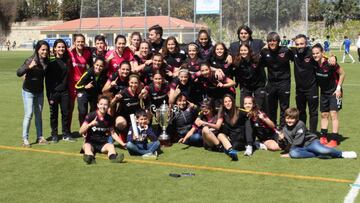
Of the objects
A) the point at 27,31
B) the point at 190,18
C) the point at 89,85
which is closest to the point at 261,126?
the point at 89,85

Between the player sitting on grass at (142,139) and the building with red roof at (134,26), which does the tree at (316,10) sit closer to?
the building with red roof at (134,26)

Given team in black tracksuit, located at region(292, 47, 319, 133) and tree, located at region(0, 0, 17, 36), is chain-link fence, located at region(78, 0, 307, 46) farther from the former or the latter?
tree, located at region(0, 0, 17, 36)

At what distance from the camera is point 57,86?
322 inches

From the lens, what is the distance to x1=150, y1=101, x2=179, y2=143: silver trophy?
25.5ft

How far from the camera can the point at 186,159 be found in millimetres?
6988

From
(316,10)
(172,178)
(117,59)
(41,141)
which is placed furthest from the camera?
(316,10)

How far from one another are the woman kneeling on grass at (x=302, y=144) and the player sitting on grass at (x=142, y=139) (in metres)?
1.96

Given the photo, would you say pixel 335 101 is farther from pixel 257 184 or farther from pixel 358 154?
pixel 257 184

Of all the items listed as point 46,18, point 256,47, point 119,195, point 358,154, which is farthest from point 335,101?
point 46,18

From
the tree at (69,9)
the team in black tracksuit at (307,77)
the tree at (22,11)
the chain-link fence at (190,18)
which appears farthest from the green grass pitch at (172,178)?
the tree at (22,11)

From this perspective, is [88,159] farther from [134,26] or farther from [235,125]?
[134,26]

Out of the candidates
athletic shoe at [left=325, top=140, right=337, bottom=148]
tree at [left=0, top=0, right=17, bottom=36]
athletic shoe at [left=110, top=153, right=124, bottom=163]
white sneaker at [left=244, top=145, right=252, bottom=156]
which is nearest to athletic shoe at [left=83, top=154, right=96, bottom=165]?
athletic shoe at [left=110, top=153, right=124, bottom=163]

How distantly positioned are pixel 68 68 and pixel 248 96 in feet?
10.1

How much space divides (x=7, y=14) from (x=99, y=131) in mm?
85323
